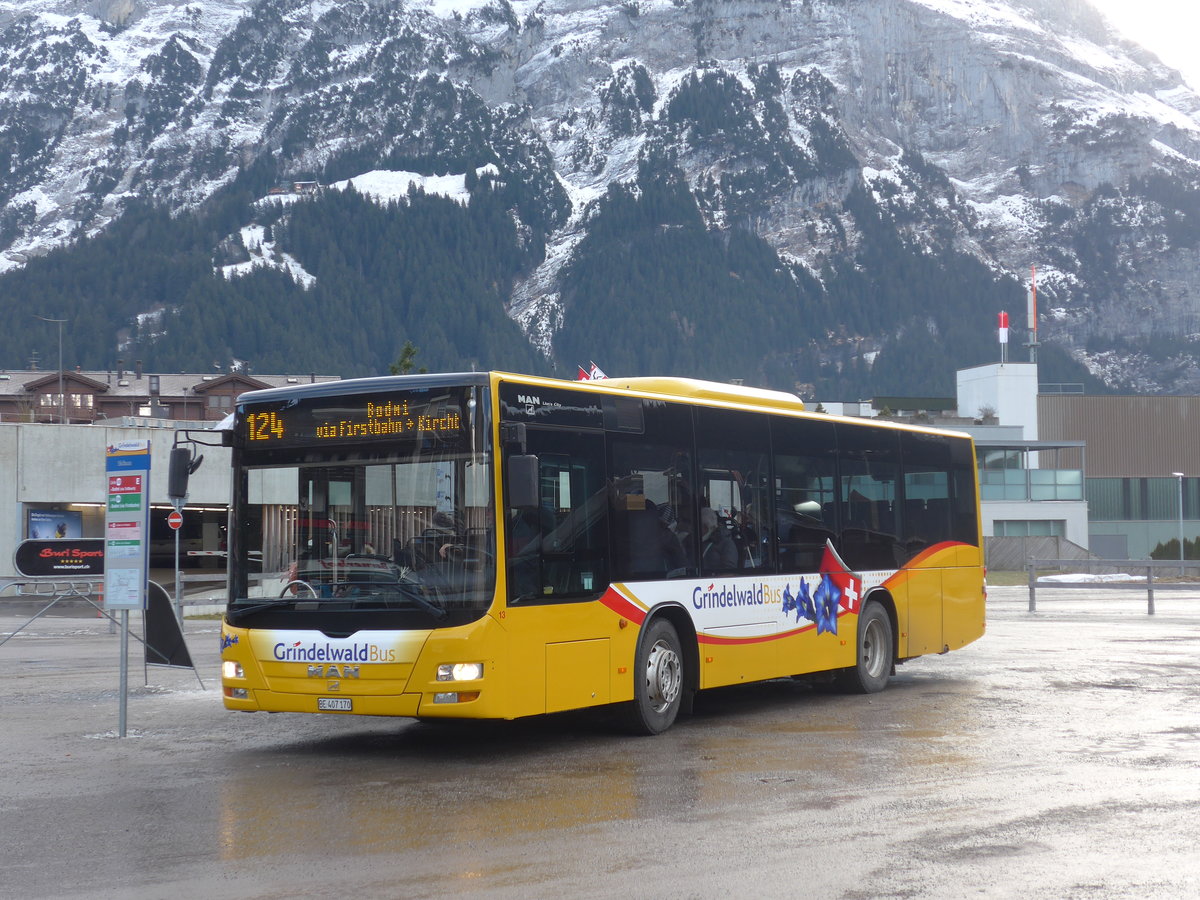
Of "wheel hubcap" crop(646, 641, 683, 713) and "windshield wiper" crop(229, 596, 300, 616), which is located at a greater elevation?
"windshield wiper" crop(229, 596, 300, 616)

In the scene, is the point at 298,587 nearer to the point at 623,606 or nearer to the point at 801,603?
the point at 623,606

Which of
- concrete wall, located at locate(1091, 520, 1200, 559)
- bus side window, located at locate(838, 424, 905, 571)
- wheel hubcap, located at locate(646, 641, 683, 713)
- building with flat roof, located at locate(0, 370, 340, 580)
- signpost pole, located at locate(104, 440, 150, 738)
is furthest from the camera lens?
concrete wall, located at locate(1091, 520, 1200, 559)

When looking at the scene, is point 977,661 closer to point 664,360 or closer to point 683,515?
point 683,515

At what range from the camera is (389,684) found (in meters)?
10.5

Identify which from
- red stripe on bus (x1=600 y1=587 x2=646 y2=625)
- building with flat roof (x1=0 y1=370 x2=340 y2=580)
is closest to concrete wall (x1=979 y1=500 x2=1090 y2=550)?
building with flat roof (x1=0 y1=370 x2=340 y2=580)

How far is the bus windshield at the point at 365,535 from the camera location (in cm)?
1047

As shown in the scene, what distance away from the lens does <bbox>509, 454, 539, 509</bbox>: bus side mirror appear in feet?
34.2

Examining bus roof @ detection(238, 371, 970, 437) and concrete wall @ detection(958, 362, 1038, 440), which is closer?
bus roof @ detection(238, 371, 970, 437)

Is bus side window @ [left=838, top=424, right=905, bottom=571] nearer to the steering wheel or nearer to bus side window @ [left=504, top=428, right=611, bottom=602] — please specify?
bus side window @ [left=504, top=428, right=611, bottom=602]

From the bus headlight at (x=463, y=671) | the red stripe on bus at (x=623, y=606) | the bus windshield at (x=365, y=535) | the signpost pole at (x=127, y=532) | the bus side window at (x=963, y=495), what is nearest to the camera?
the bus headlight at (x=463, y=671)

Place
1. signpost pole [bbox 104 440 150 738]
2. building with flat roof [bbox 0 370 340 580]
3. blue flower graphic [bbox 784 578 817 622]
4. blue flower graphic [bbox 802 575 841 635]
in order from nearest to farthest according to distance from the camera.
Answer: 1. signpost pole [bbox 104 440 150 738]
2. blue flower graphic [bbox 784 578 817 622]
3. blue flower graphic [bbox 802 575 841 635]
4. building with flat roof [bbox 0 370 340 580]

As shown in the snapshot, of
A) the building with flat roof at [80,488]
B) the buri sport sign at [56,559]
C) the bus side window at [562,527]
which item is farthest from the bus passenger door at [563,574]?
the building with flat roof at [80,488]

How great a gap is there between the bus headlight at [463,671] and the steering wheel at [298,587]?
3.72 ft

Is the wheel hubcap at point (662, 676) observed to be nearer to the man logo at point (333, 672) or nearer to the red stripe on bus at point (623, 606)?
the red stripe on bus at point (623, 606)
